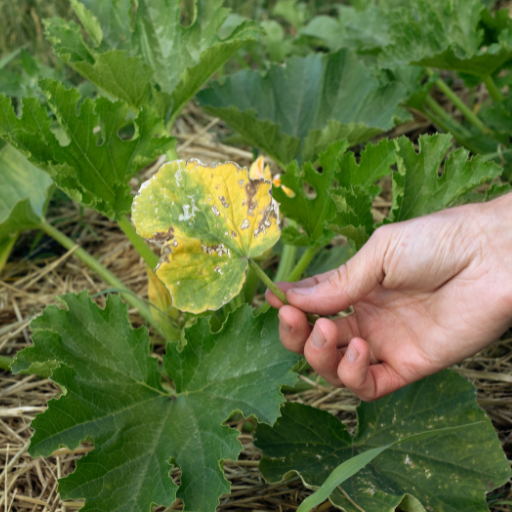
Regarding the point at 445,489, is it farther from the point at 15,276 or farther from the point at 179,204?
the point at 15,276

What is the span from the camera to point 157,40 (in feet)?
5.27

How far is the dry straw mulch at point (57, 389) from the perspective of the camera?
1.26m

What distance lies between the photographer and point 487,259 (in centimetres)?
106

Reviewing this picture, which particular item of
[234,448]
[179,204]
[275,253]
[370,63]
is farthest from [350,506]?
[370,63]

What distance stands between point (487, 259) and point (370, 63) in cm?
153

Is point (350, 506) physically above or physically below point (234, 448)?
below

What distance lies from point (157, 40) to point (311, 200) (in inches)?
28.6

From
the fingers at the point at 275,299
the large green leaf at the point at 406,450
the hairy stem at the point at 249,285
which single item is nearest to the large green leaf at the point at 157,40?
the hairy stem at the point at 249,285

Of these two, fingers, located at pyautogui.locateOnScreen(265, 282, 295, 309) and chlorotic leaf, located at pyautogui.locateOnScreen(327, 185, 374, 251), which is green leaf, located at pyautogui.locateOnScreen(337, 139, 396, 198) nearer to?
chlorotic leaf, located at pyautogui.locateOnScreen(327, 185, 374, 251)

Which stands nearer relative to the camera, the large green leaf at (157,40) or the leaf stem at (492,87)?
the large green leaf at (157,40)

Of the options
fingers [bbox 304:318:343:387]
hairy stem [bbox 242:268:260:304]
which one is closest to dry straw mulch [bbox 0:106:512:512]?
hairy stem [bbox 242:268:260:304]

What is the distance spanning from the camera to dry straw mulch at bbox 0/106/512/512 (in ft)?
4.14

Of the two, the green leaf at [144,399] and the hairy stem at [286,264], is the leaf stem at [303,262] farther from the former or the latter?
the green leaf at [144,399]

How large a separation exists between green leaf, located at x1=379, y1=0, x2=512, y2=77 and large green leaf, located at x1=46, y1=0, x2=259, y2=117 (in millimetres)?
531
